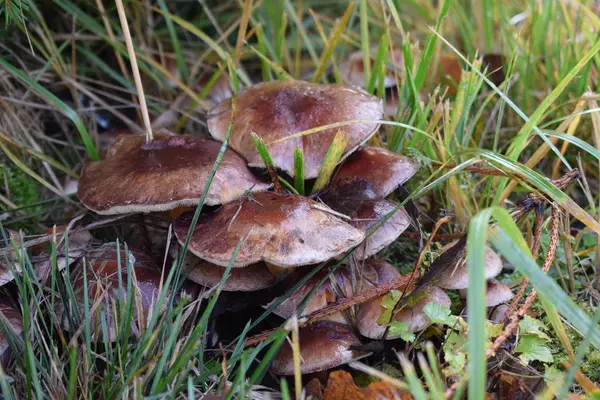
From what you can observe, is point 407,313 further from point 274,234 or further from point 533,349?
point 274,234

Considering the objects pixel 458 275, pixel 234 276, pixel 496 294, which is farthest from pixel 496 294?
pixel 234 276

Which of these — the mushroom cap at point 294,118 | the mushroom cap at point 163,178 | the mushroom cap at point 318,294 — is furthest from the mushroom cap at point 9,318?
the mushroom cap at point 294,118

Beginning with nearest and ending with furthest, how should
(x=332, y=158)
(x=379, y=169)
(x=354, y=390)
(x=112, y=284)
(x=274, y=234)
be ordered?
(x=354, y=390) → (x=274, y=234) → (x=112, y=284) → (x=332, y=158) → (x=379, y=169)

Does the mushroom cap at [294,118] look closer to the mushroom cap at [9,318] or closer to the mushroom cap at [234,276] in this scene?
the mushroom cap at [234,276]

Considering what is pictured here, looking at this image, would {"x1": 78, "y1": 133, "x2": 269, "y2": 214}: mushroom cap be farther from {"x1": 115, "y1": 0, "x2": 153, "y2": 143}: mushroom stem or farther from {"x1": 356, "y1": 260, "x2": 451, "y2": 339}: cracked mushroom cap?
{"x1": 356, "y1": 260, "x2": 451, "y2": 339}: cracked mushroom cap

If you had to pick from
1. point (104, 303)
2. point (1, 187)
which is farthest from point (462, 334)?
point (1, 187)

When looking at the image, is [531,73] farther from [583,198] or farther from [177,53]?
[177,53]

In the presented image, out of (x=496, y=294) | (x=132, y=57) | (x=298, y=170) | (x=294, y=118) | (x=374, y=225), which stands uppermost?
(x=132, y=57)
